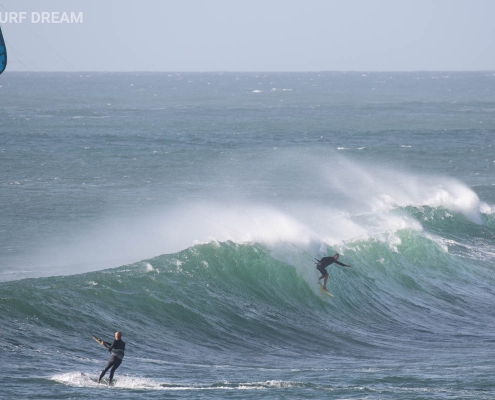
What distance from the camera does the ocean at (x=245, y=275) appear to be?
1359 centimetres

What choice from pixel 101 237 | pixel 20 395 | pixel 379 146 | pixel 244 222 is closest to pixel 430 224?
pixel 244 222

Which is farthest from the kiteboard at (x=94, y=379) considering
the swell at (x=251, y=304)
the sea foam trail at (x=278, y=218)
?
the sea foam trail at (x=278, y=218)

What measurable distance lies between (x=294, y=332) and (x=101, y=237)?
13.8 m

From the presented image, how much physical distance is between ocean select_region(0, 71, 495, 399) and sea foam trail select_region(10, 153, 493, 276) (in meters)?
0.12

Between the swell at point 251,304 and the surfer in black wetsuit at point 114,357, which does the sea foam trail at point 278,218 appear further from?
the surfer in black wetsuit at point 114,357

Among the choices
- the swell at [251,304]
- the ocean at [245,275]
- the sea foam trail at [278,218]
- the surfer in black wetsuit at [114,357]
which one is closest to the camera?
the surfer in black wetsuit at [114,357]

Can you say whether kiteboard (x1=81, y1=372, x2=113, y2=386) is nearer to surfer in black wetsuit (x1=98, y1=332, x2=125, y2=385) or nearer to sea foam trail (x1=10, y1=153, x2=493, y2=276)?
surfer in black wetsuit (x1=98, y1=332, x2=125, y2=385)

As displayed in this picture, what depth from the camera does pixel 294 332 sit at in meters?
17.9

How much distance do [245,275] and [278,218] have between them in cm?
377

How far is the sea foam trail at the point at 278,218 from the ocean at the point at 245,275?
4.6 inches

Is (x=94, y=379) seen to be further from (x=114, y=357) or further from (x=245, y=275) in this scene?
(x=245, y=275)

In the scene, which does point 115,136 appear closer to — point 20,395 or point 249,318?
point 249,318

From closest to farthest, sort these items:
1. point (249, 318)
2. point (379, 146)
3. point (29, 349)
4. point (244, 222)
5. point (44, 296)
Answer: point (29, 349)
point (44, 296)
point (249, 318)
point (244, 222)
point (379, 146)

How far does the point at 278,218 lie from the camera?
24.5m
